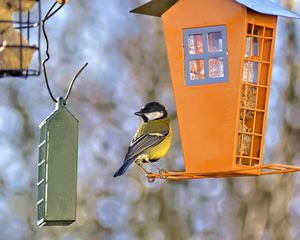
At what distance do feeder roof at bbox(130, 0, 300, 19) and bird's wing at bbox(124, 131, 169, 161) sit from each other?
564 millimetres

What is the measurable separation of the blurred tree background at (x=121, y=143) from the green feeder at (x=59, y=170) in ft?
17.7

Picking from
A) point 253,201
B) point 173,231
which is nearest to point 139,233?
point 173,231

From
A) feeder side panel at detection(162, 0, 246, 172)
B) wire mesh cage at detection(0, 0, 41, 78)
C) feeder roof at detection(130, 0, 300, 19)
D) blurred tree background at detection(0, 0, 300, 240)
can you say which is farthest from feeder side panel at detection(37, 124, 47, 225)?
blurred tree background at detection(0, 0, 300, 240)

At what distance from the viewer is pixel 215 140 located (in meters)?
5.57

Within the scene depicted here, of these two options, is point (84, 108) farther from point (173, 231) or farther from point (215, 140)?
point (215, 140)

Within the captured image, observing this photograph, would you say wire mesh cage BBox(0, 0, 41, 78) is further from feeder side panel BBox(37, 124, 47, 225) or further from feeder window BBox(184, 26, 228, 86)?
feeder window BBox(184, 26, 228, 86)

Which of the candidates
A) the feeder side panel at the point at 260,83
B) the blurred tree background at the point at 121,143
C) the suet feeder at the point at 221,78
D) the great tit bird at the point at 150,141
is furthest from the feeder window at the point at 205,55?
the blurred tree background at the point at 121,143

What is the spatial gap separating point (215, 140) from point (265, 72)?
1.25 feet

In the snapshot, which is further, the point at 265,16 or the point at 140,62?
the point at 140,62

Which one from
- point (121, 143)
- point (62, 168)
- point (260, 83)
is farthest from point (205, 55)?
point (121, 143)

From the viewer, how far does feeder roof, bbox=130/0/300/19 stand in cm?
549

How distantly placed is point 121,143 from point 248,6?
5.73 m

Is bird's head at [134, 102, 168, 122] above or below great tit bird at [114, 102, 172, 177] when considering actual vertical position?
above

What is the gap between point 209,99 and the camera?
5.57 meters
